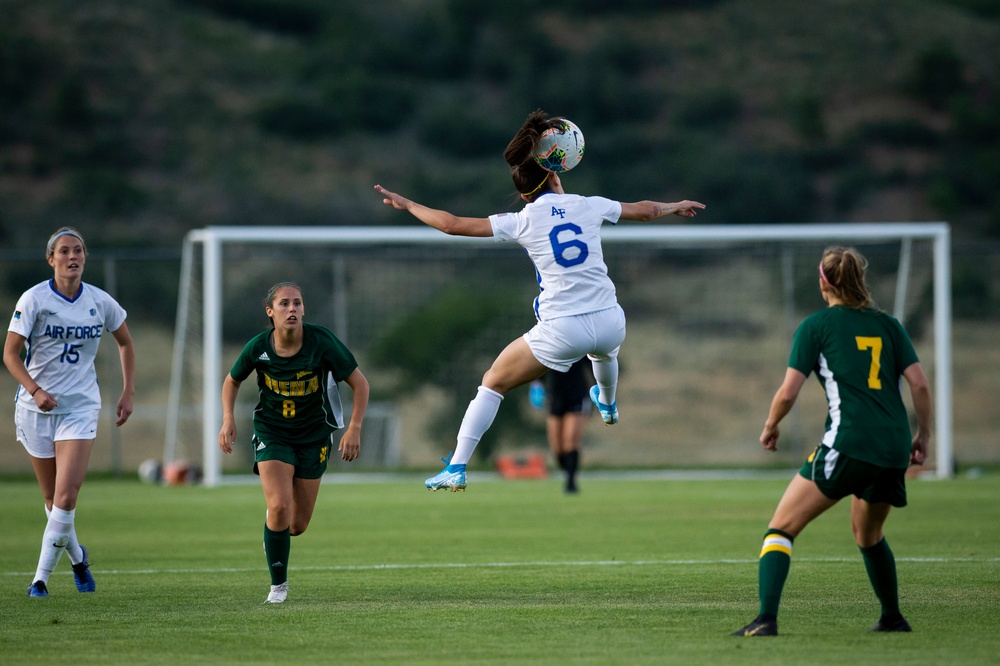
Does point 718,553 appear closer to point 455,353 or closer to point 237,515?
point 237,515

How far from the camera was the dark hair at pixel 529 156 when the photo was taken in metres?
9.05

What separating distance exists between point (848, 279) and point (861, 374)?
0.50 meters

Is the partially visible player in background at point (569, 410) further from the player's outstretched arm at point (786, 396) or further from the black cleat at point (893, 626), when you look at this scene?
the player's outstretched arm at point (786, 396)

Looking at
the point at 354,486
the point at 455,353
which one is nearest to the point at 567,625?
the point at 354,486

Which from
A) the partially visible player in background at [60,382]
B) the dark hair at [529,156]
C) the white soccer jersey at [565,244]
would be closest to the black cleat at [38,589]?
the partially visible player in background at [60,382]

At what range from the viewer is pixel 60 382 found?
32.4 feet

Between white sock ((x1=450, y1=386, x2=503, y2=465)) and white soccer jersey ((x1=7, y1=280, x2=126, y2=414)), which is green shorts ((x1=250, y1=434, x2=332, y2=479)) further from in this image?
white soccer jersey ((x1=7, y1=280, x2=126, y2=414))

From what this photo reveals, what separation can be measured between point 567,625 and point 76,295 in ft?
14.0

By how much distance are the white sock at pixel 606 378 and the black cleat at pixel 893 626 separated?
9.21 ft

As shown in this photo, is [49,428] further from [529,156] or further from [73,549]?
[529,156]

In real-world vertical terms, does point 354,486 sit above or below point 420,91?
below

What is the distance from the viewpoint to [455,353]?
97.2ft

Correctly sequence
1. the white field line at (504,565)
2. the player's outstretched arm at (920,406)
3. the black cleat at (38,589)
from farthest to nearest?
the white field line at (504,565)
the black cleat at (38,589)
the player's outstretched arm at (920,406)

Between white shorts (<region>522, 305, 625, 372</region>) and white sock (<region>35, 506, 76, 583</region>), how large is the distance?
3.38 meters
